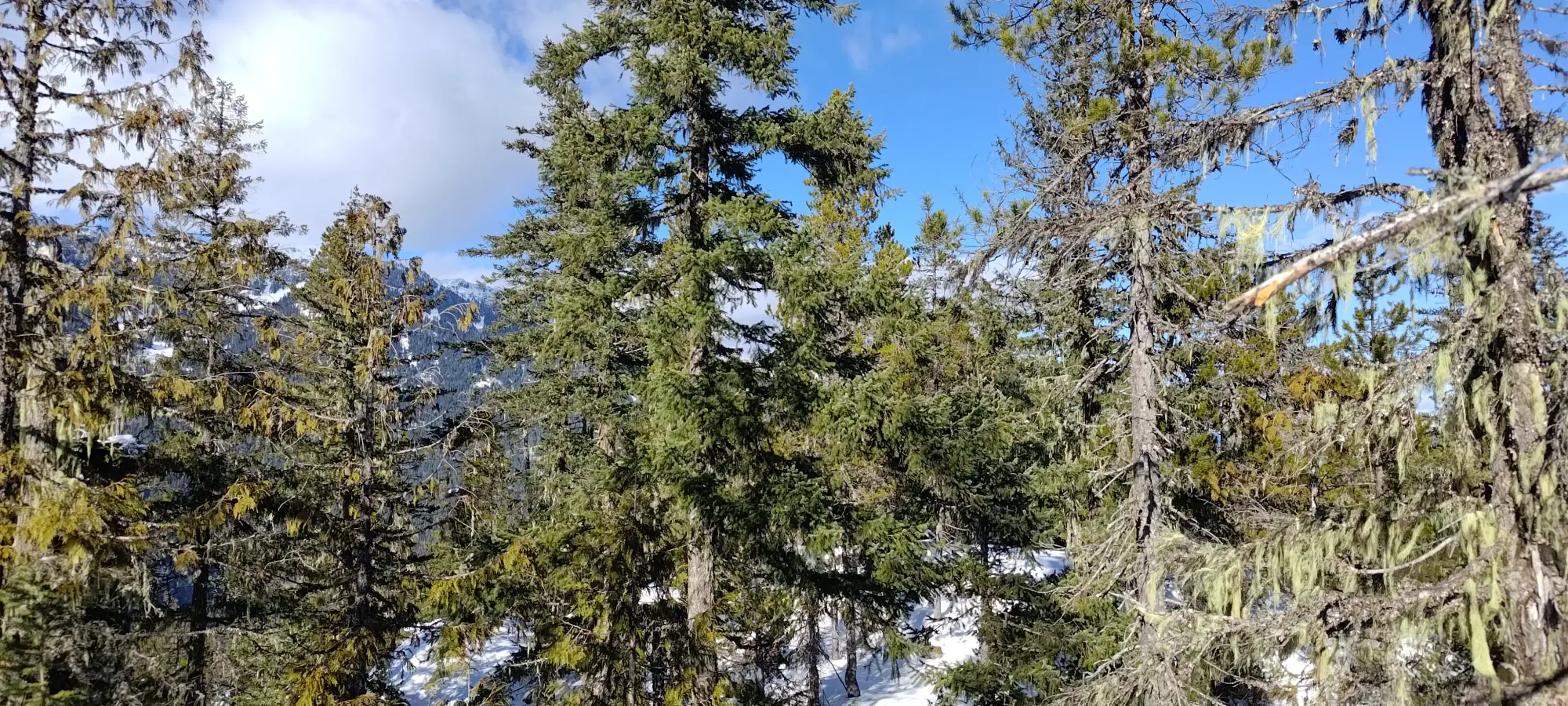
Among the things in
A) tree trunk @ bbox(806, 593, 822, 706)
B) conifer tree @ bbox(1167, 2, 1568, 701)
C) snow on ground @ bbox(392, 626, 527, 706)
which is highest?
conifer tree @ bbox(1167, 2, 1568, 701)

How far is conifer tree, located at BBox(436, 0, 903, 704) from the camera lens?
904 cm

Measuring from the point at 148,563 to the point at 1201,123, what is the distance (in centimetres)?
1268

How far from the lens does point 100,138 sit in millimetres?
8383

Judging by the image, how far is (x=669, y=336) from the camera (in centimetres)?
905

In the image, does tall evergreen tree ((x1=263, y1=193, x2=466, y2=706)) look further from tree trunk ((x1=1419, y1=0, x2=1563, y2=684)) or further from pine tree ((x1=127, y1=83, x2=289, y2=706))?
tree trunk ((x1=1419, y1=0, x2=1563, y2=684))

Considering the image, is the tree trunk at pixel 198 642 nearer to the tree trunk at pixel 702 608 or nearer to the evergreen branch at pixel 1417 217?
the tree trunk at pixel 702 608

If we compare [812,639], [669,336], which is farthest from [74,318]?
[812,639]

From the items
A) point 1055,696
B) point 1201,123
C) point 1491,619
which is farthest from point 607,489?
point 1491,619

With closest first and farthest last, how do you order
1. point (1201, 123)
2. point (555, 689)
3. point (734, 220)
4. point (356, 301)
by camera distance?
point (1201, 123) → point (734, 220) → point (555, 689) → point (356, 301)

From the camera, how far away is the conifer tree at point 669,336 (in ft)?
29.7

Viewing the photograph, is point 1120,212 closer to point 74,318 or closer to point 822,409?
point 822,409

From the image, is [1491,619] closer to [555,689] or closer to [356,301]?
[555,689]

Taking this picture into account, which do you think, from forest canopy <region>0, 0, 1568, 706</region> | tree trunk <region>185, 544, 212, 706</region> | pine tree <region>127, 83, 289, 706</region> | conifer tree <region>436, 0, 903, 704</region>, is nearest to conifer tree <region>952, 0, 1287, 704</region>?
forest canopy <region>0, 0, 1568, 706</region>

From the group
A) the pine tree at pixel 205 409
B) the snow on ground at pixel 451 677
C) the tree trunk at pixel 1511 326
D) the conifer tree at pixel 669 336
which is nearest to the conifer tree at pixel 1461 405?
the tree trunk at pixel 1511 326
